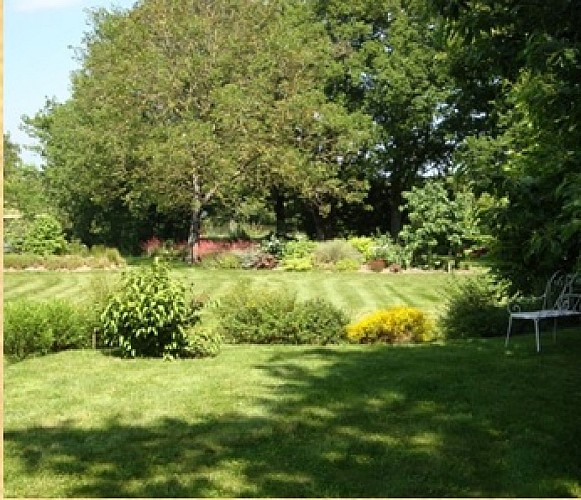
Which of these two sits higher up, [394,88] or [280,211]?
[394,88]

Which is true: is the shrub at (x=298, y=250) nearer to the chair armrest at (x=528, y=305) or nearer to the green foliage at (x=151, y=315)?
the chair armrest at (x=528, y=305)

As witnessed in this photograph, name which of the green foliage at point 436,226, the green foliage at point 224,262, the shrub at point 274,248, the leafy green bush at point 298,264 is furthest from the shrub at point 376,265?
the green foliage at point 224,262

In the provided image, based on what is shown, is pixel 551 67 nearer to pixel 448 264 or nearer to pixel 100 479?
pixel 100 479

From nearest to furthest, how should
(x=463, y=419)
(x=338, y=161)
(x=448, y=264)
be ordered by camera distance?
1. (x=463, y=419)
2. (x=448, y=264)
3. (x=338, y=161)

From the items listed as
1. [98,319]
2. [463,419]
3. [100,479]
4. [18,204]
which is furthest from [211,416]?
[18,204]

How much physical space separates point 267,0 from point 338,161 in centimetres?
820

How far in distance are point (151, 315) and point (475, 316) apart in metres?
5.76

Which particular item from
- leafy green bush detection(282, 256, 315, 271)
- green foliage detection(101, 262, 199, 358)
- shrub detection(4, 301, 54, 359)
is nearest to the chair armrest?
green foliage detection(101, 262, 199, 358)

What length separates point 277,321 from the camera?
1164cm

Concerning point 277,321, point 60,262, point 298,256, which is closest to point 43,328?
point 277,321

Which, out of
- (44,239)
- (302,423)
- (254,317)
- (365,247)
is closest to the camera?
(302,423)

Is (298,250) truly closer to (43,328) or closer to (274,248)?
(274,248)

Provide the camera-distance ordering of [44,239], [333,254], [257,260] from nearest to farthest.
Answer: [333,254], [257,260], [44,239]

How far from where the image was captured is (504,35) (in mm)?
5883
